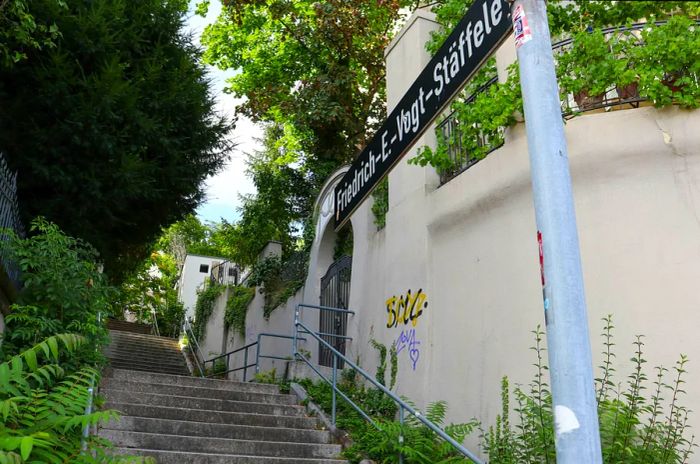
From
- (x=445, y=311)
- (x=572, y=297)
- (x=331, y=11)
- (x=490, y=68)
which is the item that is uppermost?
(x=331, y=11)

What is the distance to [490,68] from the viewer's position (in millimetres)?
7855

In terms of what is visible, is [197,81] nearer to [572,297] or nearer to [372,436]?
[372,436]

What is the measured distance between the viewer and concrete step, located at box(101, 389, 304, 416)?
7.38 m

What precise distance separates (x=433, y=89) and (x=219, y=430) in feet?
15.0

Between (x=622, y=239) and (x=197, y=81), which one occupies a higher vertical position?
(x=197, y=81)

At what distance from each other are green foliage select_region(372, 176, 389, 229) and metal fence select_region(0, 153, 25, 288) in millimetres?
4872

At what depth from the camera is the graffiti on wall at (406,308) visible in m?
7.72

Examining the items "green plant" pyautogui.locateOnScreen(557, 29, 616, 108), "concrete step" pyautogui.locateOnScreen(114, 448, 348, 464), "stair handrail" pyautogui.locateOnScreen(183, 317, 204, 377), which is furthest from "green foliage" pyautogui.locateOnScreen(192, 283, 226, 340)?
"green plant" pyautogui.locateOnScreen(557, 29, 616, 108)

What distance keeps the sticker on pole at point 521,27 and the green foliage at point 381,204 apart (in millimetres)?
6824

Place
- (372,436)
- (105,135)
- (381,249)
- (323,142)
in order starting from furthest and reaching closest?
(323,142) → (381,249) → (105,135) → (372,436)

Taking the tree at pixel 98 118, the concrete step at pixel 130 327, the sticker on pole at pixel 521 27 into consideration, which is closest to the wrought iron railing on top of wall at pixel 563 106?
the sticker on pole at pixel 521 27

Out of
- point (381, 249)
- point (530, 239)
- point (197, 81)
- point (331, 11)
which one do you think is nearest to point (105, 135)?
point (197, 81)

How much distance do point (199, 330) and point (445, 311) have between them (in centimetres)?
1476

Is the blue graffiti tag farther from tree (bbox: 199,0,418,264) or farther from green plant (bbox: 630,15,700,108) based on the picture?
tree (bbox: 199,0,418,264)
